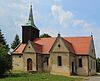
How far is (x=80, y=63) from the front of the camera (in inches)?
2164

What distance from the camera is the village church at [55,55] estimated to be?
2024 inches

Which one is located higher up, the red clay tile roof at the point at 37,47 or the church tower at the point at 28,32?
the church tower at the point at 28,32

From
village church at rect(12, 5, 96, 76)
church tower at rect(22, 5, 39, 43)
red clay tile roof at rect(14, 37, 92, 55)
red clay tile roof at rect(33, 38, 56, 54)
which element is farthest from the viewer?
church tower at rect(22, 5, 39, 43)

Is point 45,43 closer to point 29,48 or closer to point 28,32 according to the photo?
point 28,32

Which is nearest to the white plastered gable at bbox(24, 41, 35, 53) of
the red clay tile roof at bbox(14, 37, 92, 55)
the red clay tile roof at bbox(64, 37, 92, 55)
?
the red clay tile roof at bbox(14, 37, 92, 55)

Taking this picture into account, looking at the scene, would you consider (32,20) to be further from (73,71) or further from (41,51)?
(73,71)

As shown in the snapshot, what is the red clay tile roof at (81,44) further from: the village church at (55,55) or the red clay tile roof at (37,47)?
the red clay tile roof at (37,47)

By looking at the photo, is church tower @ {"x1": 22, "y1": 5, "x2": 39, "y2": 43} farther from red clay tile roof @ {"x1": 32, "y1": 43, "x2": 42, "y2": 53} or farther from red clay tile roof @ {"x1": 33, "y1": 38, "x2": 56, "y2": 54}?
red clay tile roof @ {"x1": 32, "y1": 43, "x2": 42, "y2": 53}

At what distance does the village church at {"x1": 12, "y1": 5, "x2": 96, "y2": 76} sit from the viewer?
169ft

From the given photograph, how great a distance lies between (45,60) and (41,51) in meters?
2.14

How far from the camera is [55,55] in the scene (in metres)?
52.0

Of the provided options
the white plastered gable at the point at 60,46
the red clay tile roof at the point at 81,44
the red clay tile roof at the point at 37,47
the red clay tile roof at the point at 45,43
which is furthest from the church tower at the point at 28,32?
the white plastered gable at the point at 60,46

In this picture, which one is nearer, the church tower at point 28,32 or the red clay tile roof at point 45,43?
the red clay tile roof at point 45,43

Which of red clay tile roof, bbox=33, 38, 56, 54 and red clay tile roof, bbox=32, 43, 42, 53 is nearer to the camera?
red clay tile roof, bbox=32, 43, 42, 53
